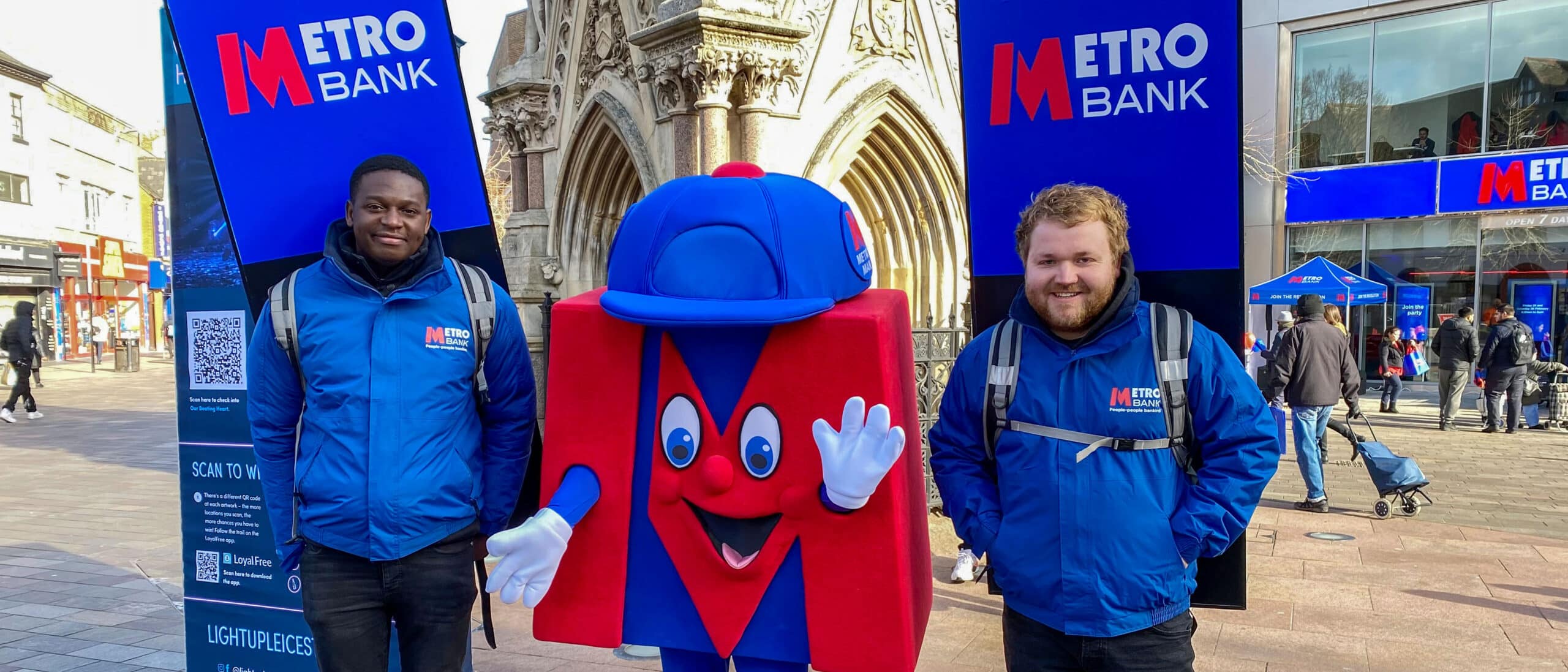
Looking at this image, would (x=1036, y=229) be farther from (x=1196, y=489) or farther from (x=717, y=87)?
(x=717, y=87)

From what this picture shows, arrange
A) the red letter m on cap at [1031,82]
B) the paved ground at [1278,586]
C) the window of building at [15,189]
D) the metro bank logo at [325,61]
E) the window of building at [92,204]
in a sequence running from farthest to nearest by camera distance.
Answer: the window of building at [92,204] < the window of building at [15,189] < the paved ground at [1278,586] < the metro bank logo at [325,61] < the red letter m on cap at [1031,82]

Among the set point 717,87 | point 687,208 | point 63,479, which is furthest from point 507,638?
point 63,479

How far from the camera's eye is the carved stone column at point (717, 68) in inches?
260

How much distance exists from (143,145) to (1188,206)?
42.9 metres

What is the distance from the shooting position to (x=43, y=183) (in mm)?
27219

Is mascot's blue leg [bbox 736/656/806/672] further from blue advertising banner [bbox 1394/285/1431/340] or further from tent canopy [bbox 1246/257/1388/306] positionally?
blue advertising banner [bbox 1394/285/1431/340]

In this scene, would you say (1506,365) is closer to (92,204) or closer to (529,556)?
(529,556)

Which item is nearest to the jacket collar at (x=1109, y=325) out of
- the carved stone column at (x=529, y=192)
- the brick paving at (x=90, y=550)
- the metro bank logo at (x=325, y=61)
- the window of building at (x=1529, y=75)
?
the metro bank logo at (x=325, y=61)

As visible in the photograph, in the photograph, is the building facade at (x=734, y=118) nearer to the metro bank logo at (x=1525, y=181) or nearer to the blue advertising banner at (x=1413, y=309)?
the blue advertising banner at (x=1413, y=309)

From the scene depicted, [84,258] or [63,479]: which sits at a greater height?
[84,258]

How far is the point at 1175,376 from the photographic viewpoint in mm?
2076

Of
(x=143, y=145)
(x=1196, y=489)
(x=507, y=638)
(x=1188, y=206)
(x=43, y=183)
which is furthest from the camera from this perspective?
(x=143, y=145)

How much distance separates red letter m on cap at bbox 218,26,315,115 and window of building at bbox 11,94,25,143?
3011cm

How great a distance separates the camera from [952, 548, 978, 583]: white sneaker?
517 cm
